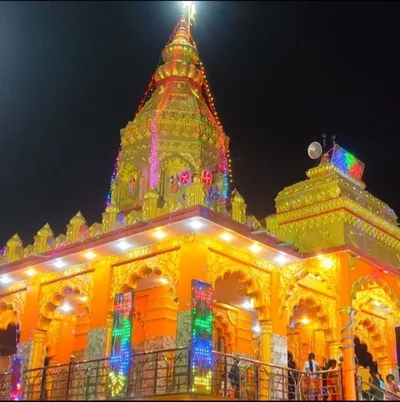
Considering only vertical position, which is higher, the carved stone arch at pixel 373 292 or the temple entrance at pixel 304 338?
the carved stone arch at pixel 373 292

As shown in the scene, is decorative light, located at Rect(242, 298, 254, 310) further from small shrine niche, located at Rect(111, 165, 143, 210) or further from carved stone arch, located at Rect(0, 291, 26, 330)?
carved stone arch, located at Rect(0, 291, 26, 330)

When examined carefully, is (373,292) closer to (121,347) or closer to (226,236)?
(226,236)

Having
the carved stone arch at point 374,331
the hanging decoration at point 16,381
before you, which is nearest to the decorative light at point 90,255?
the hanging decoration at point 16,381

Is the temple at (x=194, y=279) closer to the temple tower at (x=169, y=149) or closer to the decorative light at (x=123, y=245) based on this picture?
the temple tower at (x=169, y=149)

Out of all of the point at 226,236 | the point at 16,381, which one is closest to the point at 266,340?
the point at 226,236

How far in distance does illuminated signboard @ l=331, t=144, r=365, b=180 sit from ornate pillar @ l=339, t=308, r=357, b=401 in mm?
4424

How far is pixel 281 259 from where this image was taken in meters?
15.7

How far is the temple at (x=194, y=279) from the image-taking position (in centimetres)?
1280

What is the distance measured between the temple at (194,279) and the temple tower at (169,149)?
0.05m

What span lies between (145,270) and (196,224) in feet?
6.75

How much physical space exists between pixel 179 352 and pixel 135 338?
5050 millimetres

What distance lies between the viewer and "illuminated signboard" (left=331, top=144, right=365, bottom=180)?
1736 centimetres

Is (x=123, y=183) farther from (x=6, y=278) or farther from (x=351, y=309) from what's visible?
(x=351, y=309)

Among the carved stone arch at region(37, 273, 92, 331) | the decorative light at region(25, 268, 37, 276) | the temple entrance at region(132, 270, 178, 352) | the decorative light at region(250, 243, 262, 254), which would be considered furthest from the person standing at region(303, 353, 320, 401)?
the decorative light at region(25, 268, 37, 276)
